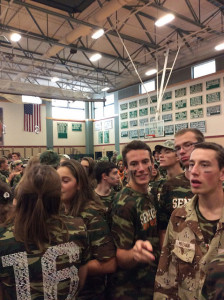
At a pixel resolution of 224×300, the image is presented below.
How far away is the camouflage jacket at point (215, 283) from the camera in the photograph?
68 centimetres

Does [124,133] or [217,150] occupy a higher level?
[124,133]

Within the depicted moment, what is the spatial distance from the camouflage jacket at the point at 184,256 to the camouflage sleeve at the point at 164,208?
51cm

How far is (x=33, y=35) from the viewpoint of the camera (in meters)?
10.9

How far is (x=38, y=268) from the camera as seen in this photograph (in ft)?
4.54

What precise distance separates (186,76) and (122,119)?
6060 mm

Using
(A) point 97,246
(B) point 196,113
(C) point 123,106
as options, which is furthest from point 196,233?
(C) point 123,106

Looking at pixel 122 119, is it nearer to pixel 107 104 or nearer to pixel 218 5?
pixel 107 104

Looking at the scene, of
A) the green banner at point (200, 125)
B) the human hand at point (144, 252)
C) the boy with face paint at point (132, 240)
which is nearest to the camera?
the human hand at point (144, 252)

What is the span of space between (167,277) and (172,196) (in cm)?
83

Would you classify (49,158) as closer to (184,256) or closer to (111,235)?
(111,235)

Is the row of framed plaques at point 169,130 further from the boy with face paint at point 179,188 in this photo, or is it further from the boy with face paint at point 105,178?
the boy with face paint at point 179,188

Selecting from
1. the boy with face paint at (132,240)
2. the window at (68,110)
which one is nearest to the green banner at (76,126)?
the window at (68,110)

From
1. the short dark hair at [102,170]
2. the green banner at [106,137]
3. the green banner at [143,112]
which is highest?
the green banner at [143,112]

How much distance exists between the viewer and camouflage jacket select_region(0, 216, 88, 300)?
1.35 meters
